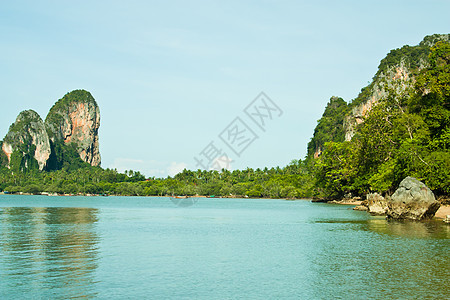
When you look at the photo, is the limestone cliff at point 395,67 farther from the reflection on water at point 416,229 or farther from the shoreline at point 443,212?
the reflection on water at point 416,229

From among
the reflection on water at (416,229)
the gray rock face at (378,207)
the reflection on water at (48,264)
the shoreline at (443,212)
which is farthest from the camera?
the gray rock face at (378,207)

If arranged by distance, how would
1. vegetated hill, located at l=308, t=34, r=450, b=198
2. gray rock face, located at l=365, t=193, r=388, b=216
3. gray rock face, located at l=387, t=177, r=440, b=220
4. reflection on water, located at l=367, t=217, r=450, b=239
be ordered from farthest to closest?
gray rock face, located at l=365, t=193, r=388, b=216
vegetated hill, located at l=308, t=34, r=450, b=198
gray rock face, located at l=387, t=177, r=440, b=220
reflection on water, located at l=367, t=217, r=450, b=239

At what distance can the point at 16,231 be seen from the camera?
4412cm

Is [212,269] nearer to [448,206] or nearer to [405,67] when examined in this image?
[448,206]

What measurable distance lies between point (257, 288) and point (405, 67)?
16616 centimetres

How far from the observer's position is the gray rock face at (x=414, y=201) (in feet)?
155

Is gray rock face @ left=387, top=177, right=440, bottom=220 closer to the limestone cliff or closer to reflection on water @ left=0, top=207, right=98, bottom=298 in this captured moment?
reflection on water @ left=0, top=207, right=98, bottom=298

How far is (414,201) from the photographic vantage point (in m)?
48.2

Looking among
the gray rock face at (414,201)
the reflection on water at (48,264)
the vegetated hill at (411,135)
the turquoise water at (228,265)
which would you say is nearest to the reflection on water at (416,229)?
the turquoise water at (228,265)

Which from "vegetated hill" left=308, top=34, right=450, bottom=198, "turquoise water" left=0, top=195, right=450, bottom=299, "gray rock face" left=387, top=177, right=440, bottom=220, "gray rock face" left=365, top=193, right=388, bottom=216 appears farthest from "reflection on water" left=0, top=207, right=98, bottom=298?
"gray rock face" left=365, top=193, right=388, bottom=216

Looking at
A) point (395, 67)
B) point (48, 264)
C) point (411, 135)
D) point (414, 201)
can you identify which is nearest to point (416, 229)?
point (414, 201)

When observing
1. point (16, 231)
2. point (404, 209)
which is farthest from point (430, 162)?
point (16, 231)

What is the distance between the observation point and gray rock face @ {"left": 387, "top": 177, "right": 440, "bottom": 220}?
47188mm

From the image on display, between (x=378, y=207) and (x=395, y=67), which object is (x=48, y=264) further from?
(x=395, y=67)
